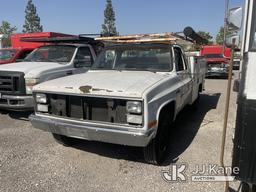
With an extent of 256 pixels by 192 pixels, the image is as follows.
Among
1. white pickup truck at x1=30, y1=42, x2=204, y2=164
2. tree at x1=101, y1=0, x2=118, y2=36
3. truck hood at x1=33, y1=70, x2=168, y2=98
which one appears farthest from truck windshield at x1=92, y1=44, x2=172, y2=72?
tree at x1=101, y1=0, x2=118, y2=36

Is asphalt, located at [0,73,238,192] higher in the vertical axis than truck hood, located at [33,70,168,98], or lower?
lower

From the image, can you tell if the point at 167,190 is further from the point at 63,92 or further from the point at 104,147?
the point at 63,92

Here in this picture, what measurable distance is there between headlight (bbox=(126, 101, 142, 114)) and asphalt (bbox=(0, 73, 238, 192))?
3.34ft

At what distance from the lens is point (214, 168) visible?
3818 millimetres

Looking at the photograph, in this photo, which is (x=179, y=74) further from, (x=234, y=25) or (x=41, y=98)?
(x=41, y=98)

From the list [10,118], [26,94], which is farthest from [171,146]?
[10,118]

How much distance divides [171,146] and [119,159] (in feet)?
3.61

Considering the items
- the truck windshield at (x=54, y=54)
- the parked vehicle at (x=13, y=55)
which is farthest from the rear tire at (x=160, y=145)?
the parked vehicle at (x=13, y=55)

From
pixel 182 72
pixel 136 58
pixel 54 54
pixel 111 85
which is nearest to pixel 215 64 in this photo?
pixel 54 54

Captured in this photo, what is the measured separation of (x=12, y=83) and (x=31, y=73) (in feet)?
1.72

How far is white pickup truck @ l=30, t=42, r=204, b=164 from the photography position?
10.6 feet

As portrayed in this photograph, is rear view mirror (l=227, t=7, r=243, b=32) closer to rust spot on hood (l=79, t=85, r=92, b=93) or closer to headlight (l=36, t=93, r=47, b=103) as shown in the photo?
rust spot on hood (l=79, t=85, r=92, b=93)

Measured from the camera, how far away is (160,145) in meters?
3.87

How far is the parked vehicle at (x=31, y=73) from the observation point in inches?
220
